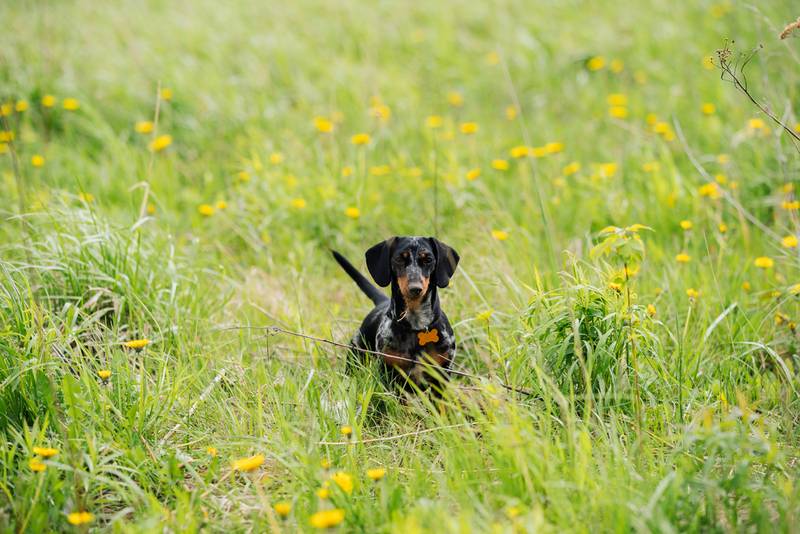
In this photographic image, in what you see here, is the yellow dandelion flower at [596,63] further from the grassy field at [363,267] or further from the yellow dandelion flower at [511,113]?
the yellow dandelion flower at [511,113]

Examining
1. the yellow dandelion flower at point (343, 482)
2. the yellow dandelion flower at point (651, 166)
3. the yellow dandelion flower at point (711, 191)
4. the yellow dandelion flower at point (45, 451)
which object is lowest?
the yellow dandelion flower at point (343, 482)

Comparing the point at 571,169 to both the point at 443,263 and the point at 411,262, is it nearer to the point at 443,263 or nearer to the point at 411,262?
the point at 443,263

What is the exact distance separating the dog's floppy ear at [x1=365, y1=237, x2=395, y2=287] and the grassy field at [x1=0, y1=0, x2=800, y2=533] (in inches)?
16.3

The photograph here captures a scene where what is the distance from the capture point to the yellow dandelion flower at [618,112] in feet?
17.9

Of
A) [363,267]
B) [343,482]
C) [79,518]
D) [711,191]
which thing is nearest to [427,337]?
[343,482]

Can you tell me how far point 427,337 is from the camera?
3.01 meters

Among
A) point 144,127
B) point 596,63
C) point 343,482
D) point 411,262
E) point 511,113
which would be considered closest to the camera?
point 343,482

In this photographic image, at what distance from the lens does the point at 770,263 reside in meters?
3.45

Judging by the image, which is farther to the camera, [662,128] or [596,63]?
[596,63]

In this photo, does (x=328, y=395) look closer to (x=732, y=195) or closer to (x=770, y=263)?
(x=770, y=263)

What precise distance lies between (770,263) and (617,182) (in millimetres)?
1345

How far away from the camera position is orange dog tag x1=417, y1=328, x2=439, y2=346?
3.00m

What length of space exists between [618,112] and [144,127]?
319 centimetres

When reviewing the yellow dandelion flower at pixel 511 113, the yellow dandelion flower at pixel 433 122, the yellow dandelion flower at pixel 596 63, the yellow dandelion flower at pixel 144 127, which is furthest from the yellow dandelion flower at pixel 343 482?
the yellow dandelion flower at pixel 596 63
